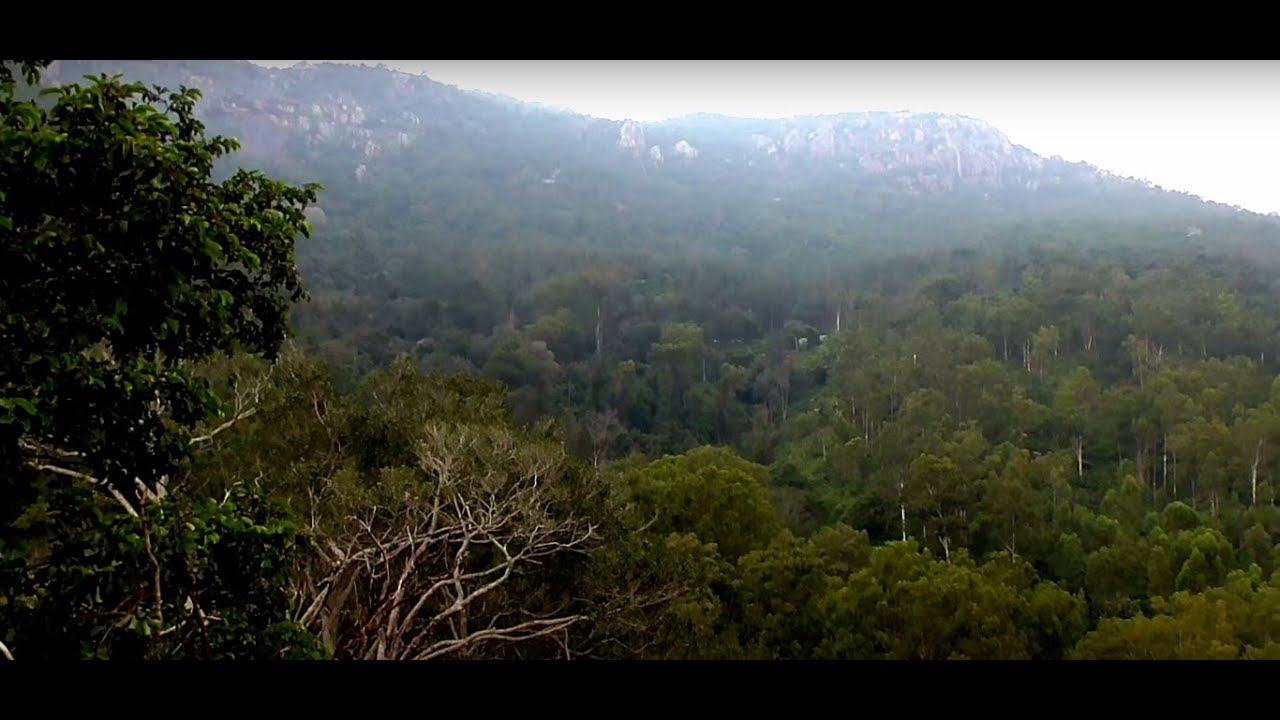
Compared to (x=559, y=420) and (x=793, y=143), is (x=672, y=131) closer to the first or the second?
(x=793, y=143)

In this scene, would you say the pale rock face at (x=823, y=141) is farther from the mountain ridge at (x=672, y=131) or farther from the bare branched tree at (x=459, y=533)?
the bare branched tree at (x=459, y=533)

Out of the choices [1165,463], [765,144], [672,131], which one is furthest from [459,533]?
[765,144]

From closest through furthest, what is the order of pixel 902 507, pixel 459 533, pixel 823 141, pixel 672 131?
1. pixel 459 533
2. pixel 902 507
3. pixel 672 131
4. pixel 823 141

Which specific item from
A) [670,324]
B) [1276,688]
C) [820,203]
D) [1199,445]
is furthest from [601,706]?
[820,203]

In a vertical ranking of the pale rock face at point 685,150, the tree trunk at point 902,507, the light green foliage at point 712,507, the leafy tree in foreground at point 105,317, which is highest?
the pale rock face at point 685,150

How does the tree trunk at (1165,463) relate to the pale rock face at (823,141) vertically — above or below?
below

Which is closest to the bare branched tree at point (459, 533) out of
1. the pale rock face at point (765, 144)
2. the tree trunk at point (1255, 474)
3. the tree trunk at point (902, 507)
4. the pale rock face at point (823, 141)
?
Result: the tree trunk at point (902, 507)

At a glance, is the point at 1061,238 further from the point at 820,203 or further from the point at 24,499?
the point at 24,499
